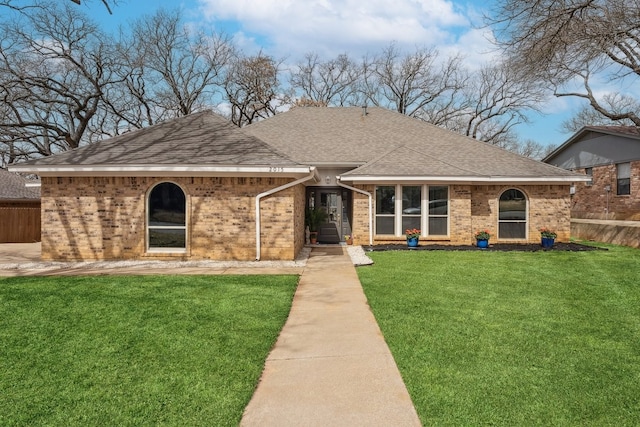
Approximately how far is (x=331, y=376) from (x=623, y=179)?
22793 millimetres

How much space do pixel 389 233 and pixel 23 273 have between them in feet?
35.2

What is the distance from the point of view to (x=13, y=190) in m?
19.5

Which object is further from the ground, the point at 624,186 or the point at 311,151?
the point at 311,151

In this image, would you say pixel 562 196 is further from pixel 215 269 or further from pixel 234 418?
pixel 234 418

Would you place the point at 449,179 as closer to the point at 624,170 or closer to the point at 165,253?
the point at 165,253

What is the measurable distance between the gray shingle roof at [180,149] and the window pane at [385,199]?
14.7 feet

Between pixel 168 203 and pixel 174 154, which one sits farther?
pixel 174 154

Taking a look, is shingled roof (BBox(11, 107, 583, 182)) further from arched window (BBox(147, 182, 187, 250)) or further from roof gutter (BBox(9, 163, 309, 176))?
arched window (BBox(147, 182, 187, 250))

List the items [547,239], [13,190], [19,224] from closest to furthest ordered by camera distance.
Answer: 1. [547,239]
2. [19,224]
3. [13,190]

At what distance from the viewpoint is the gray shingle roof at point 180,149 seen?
34.0ft

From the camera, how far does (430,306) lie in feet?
20.0

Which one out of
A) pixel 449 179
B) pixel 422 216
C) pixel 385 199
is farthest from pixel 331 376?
pixel 422 216

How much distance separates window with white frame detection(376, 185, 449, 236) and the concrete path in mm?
7792

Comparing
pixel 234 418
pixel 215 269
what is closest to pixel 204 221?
pixel 215 269
